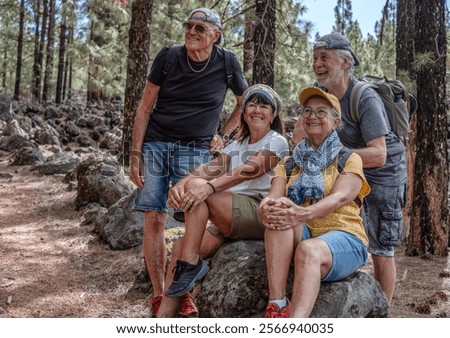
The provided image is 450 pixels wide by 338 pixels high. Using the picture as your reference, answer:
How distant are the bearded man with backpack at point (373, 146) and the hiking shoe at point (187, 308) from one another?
1.23 meters

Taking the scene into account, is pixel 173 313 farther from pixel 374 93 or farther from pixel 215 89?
pixel 374 93

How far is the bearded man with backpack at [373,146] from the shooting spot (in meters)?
3.00

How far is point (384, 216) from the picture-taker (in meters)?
3.27

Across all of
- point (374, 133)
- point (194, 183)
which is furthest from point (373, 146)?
point (194, 183)

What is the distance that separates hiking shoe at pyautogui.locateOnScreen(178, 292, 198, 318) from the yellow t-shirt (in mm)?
873

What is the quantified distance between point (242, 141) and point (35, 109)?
665 inches

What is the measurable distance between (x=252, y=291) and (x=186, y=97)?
55.5 inches

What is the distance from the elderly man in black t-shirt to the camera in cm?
349

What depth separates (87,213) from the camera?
660 cm

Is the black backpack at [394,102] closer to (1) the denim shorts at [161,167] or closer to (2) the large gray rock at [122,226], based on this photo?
(1) the denim shorts at [161,167]

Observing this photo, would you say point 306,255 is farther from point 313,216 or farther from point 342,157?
point 342,157

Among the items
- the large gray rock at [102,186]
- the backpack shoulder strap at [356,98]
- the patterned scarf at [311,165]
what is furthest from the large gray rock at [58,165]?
the patterned scarf at [311,165]

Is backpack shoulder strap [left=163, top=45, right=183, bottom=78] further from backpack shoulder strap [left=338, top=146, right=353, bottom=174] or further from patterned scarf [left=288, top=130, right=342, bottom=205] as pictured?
backpack shoulder strap [left=338, top=146, right=353, bottom=174]

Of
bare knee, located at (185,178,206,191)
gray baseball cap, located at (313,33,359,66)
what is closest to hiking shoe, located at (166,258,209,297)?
bare knee, located at (185,178,206,191)
